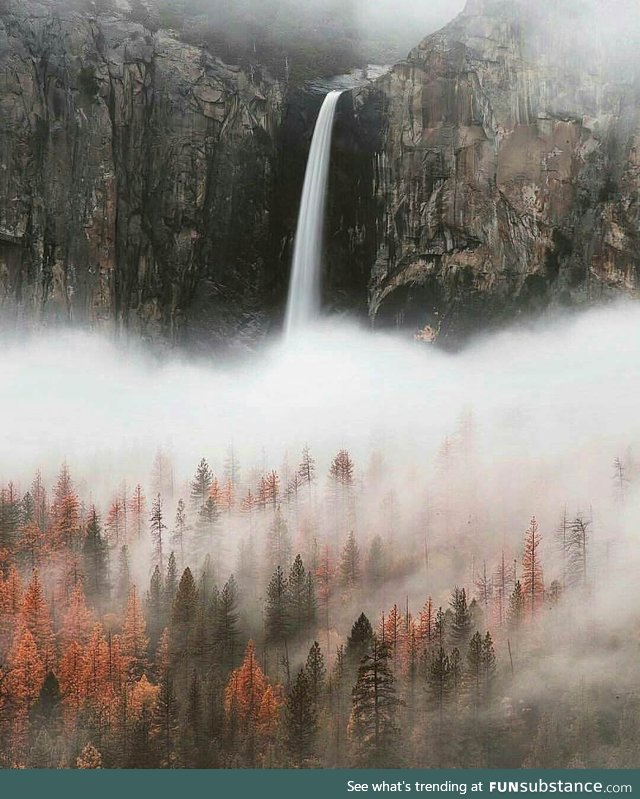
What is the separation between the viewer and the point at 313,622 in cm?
6938

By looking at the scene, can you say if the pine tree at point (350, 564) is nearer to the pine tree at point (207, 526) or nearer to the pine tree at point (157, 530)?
the pine tree at point (207, 526)

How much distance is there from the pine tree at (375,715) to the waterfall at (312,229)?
26.6 metres

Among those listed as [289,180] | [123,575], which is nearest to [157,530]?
[123,575]

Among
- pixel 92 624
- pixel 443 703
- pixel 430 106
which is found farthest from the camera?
pixel 430 106

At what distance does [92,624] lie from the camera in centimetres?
7000

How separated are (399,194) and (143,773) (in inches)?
1651

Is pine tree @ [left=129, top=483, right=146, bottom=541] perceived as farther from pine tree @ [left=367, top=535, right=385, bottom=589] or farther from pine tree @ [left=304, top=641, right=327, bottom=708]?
pine tree @ [left=304, top=641, right=327, bottom=708]

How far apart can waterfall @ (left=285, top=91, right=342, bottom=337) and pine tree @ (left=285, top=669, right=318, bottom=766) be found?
27873 millimetres

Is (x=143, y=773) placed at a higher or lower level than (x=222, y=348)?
lower

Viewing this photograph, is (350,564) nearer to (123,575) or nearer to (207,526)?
(207,526)

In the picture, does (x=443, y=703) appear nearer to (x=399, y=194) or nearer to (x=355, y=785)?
(x=355, y=785)

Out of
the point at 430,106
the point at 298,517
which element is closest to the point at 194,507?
the point at 298,517

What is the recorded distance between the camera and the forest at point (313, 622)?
2421 inches

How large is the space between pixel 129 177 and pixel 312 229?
562 inches
